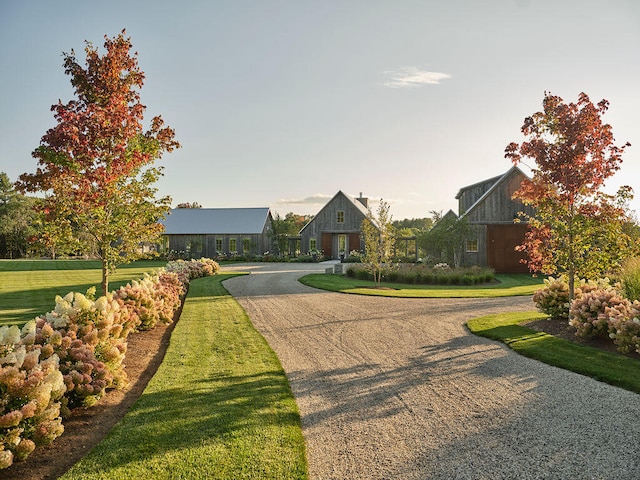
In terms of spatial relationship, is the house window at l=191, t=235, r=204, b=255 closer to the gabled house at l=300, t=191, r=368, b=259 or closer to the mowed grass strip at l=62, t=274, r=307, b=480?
the gabled house at l=300, t=191, r=368, b=259

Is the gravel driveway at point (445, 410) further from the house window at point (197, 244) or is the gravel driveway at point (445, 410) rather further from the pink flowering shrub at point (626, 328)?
the house window at point (197, 244)

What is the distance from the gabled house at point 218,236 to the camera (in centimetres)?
4019

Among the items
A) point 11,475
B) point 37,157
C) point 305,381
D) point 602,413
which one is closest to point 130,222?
point 37,157

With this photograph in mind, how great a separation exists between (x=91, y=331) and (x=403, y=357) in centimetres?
482

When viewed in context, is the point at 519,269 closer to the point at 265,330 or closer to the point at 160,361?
the point at 265,330

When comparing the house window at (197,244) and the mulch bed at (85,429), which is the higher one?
the house window at (197,244)

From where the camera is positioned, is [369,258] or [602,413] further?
[369,258]

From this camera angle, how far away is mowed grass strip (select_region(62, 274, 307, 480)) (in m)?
3.83

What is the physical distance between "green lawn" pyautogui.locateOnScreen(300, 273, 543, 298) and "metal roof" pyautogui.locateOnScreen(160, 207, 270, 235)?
20028 millimetres

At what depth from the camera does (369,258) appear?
1944cm

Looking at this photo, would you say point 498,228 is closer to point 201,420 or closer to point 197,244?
point 201,420

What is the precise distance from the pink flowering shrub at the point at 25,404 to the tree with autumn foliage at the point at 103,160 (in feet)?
14.3

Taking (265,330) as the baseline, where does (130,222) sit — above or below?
above

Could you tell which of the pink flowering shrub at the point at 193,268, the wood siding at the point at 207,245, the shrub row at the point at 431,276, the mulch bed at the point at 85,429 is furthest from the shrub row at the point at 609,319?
the wood siding at the point at 207,245
